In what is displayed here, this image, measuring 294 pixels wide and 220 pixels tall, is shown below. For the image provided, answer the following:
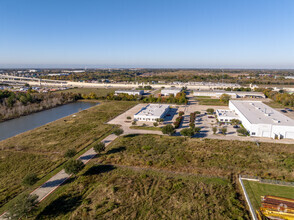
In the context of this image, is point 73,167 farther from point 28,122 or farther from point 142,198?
point 28,122

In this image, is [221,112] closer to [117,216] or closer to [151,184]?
[151,184]

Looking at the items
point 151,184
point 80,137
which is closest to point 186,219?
point 151,184

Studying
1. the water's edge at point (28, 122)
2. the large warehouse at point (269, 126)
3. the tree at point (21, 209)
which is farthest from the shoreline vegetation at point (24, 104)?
the large warehouse at point (269, 126)

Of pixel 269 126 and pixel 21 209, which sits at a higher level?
pixel 269 126

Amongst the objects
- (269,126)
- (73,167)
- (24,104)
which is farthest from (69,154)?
(24,104)

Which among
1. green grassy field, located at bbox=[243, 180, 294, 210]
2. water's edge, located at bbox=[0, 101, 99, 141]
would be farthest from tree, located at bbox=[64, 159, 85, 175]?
water's edge, located at bbox=[0, 101, 99, 141]

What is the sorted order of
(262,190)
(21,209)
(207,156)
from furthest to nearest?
(207,156) < (262,190) < (21,209)

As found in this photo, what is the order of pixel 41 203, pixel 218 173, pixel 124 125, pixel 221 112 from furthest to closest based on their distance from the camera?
pixel 221 112, pixel 124 125, pixel 218 173, pixel 41 203
